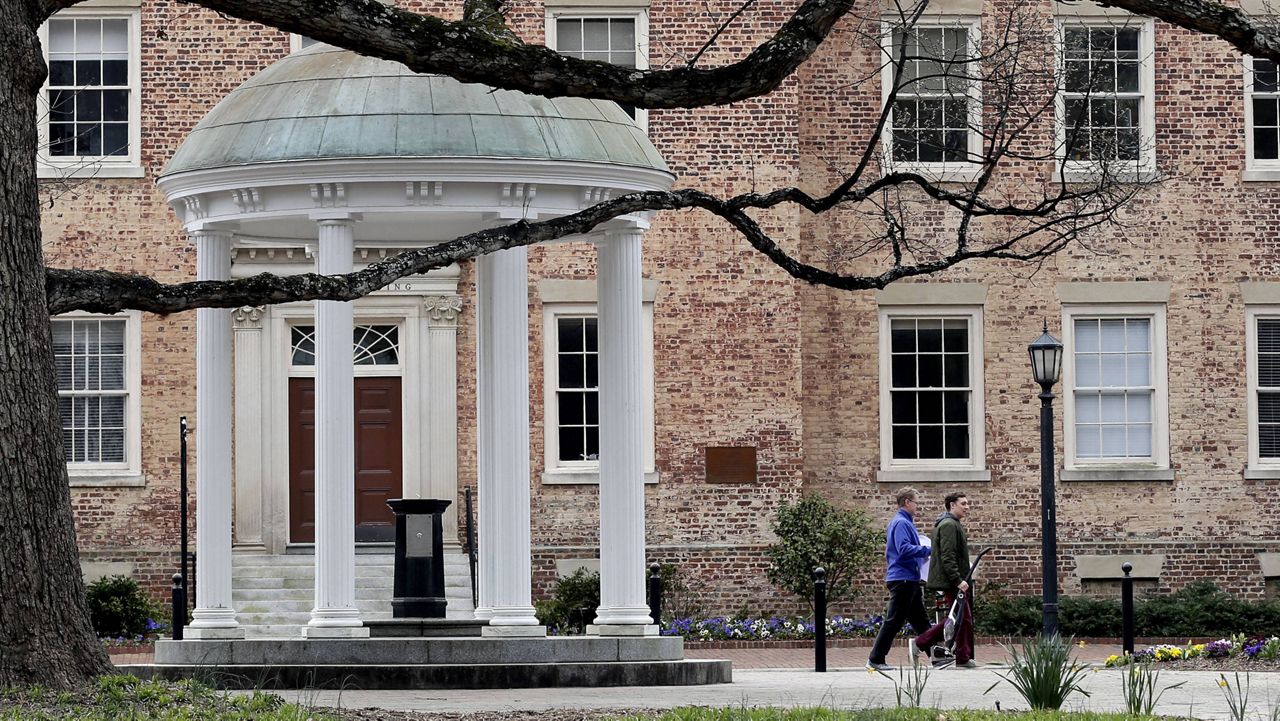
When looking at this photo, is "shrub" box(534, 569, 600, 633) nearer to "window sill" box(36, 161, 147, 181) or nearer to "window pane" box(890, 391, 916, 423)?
"window pane" box(890, 391, 916, 423)

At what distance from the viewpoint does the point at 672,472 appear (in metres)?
25.3

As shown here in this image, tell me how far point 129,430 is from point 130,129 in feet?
12.4

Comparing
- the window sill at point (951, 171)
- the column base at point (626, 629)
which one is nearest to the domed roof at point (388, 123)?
the column base at point (626, 629)

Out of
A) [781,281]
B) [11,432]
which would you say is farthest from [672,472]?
[11,432]

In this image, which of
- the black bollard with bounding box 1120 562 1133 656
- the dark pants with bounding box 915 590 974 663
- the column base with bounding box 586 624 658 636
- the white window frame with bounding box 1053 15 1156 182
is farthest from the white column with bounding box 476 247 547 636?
the white window frame with bounding box 1053 15 1156 182

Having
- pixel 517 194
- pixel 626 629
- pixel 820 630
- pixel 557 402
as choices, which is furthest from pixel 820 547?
pixel 517 194

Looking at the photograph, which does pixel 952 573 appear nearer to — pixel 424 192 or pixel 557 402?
pixel 424 192

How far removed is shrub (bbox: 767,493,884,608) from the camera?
2456 cm

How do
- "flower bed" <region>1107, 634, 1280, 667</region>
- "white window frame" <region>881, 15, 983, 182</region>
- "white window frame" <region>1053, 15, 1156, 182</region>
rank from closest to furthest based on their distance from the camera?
1. "flower bed" <region>1107, 634, 1280, 667</region>
2. "white window frame" <region>881, 15, 983, 182</region>
3. "white window frame" <region>1053, 15, 1156, 182</region>

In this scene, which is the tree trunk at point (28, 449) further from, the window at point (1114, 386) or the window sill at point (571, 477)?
the window at point (1114, 386)

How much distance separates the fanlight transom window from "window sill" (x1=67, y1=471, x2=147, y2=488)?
8.11ft

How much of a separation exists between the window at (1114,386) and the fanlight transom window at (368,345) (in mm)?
8728

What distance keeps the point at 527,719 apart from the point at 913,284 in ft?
49.5

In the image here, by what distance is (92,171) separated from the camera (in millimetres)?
25219
